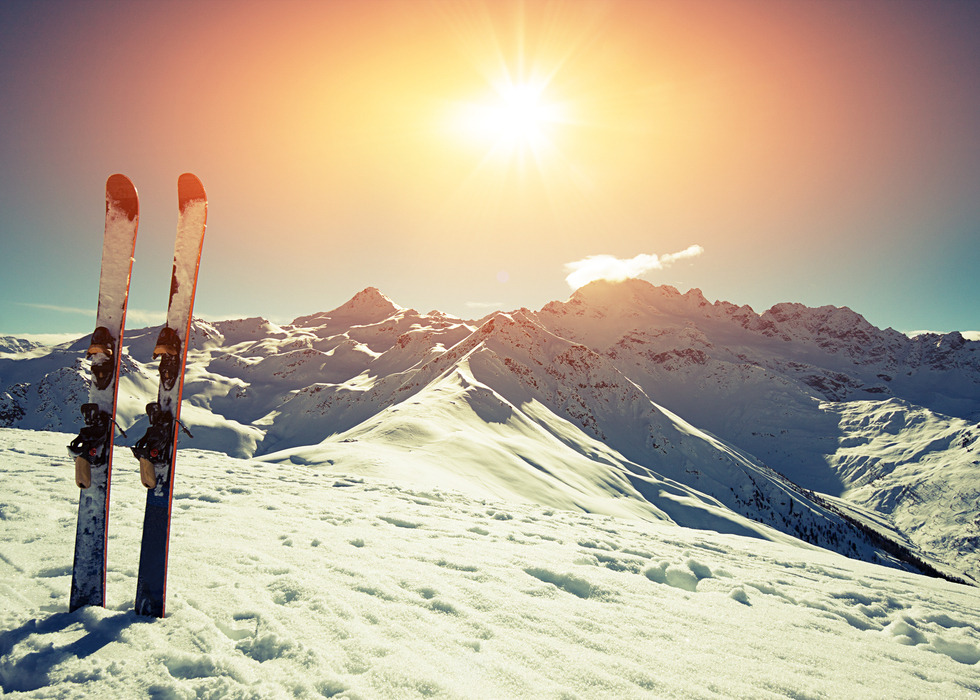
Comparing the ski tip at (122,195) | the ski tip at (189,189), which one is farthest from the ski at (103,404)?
the ski tip at (189,189)

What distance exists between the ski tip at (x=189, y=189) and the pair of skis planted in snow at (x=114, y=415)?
39 millimetres

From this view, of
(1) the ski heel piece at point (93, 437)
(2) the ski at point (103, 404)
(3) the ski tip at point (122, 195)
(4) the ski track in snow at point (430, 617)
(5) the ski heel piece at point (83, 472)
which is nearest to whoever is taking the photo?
(4) the ski track in snow at point (430, 617)

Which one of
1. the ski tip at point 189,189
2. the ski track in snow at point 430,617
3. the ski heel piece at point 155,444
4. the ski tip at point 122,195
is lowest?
the ski track in snow at point 430,617

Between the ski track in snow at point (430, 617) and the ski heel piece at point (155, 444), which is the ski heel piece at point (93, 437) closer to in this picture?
the ski heel piece at point (155, 444)

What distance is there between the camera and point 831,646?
568cm

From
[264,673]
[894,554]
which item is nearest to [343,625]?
[264,673]

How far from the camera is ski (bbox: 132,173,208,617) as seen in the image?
4633mm

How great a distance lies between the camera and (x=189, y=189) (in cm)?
638

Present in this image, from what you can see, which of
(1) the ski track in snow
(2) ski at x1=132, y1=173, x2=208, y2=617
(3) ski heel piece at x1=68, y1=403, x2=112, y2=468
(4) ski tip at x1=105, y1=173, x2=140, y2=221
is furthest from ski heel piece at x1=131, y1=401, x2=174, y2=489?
(4) ski tip at x1=105, y1=173, x2=140, y2=221

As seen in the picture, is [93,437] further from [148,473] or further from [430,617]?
[430,617]

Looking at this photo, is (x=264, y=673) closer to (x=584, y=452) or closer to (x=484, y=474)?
(x=484, y=474)

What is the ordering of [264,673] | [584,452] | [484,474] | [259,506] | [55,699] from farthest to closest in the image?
1. [584,452]
2. [484,474]
3. [259,506]
4. [264,673]
5. [55,699]

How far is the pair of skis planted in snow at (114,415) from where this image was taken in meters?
4.62

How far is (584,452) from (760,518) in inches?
2235
